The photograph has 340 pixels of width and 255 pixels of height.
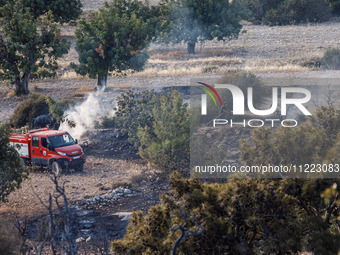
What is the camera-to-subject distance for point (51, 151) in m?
18.7

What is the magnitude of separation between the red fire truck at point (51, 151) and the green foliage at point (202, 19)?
23455 mm

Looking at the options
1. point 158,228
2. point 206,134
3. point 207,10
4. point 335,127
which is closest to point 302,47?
point 207,10

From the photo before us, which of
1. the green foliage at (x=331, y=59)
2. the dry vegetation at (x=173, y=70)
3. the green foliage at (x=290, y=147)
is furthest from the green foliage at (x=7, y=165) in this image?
the green foliage at (x=331, y=59)

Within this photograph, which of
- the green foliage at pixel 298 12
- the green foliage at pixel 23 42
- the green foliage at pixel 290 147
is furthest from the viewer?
the green foliage at pixel 298 12

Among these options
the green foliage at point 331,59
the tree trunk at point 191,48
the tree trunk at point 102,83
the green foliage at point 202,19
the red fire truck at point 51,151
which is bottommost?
the red fire truck at point 51,151

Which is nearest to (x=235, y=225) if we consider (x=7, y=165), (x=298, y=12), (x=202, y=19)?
(x=7, y=165)

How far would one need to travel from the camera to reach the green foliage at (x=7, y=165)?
45.4 feet

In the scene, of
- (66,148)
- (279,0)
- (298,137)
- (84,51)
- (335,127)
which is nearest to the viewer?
(298,137)

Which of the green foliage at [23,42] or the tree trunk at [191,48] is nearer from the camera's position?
the green foliage at [23,42]

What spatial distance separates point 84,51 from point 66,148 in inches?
461

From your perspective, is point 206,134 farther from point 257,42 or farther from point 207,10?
point 257,42

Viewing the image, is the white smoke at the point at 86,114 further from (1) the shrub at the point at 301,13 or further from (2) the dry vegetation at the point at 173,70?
(1) the shrub at the point at 301,13

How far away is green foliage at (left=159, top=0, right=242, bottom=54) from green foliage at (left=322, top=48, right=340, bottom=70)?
32.4 ft

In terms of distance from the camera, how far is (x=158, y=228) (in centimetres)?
826
